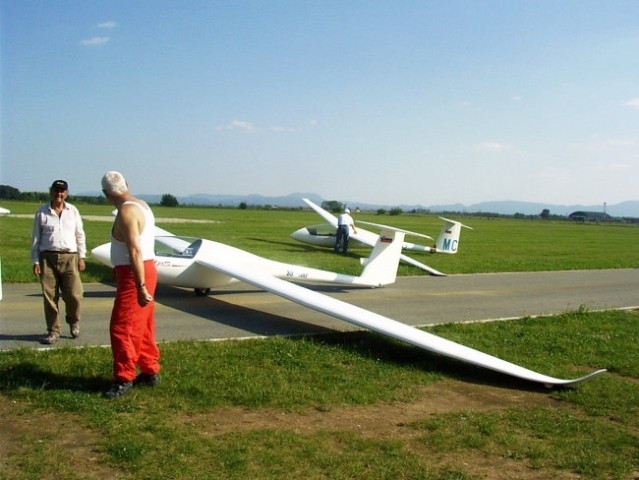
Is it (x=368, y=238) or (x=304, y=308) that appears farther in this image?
(x=368, y=238)

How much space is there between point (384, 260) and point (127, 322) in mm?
8474

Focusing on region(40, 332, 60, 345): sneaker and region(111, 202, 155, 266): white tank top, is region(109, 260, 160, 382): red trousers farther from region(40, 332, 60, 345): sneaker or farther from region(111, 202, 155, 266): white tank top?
region(40, 332, 60, 345): sneaker

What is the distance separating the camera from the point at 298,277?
11484 millimetres

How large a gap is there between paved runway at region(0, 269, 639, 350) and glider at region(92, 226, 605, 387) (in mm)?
476

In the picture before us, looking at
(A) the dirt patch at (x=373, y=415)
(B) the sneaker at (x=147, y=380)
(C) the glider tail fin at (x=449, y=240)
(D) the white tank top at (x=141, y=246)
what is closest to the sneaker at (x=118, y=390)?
(B) the sneaker at (x=147, y=380)

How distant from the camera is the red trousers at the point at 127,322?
5254 millimetres

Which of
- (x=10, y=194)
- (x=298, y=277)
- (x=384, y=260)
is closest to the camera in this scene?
(x=298, y=277)

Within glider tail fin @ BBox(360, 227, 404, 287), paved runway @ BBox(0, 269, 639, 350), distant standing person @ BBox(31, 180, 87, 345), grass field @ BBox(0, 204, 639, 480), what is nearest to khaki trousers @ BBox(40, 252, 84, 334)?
distant standing person @ BBox(31, 180, 87, 345)

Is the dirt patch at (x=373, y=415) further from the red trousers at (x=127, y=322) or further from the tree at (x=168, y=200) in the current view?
the tree at (x=168, y=200)

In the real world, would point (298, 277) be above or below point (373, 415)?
above

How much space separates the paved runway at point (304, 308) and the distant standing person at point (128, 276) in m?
2.16

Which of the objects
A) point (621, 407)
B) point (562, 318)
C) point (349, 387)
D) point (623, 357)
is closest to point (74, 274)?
point (349, 387)

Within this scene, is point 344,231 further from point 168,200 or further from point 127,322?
point 168,200

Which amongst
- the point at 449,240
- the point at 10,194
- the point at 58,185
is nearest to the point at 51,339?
the point at 58,185
